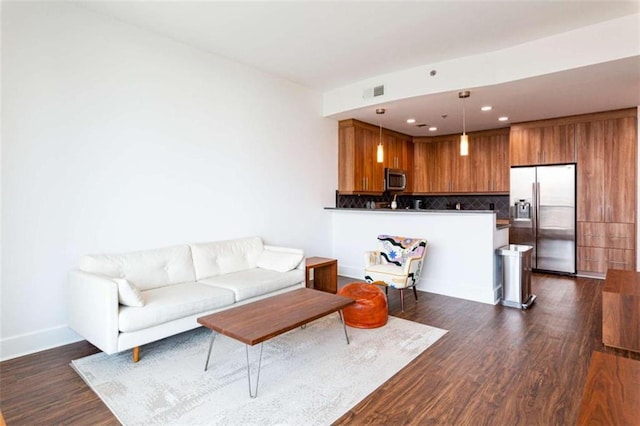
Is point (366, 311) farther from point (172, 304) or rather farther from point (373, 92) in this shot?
point (373, 92)

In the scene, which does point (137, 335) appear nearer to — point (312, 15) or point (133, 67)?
point (133, 67)

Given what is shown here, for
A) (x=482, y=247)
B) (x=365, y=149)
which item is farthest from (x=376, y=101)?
(x=482, y=247)

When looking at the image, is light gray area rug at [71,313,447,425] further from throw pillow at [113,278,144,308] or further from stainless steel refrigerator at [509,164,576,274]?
stainless steel refrigerator at [509,164,576,274]

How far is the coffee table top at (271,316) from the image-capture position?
2314mm

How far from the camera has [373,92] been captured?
197 inches

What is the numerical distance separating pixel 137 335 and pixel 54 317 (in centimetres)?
99

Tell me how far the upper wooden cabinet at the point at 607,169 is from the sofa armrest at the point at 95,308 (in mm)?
6614

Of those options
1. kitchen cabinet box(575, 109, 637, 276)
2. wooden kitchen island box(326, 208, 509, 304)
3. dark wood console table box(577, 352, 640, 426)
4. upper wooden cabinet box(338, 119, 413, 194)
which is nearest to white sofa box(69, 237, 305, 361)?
wooden kitchen island box(326, 208, 509, 304)

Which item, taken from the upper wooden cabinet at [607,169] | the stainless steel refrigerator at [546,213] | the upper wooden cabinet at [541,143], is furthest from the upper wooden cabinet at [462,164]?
the upper wooden cabinet at [607,169]

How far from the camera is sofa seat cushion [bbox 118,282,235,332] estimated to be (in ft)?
8.77

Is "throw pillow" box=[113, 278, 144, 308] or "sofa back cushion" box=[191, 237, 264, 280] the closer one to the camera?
"throw pillow" box=[113, 278, 144, 308]

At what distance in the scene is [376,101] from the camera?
4.98 metres

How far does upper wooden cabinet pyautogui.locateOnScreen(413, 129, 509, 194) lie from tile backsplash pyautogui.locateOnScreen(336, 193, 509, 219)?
12.5 inches

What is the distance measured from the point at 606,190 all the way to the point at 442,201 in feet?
10.2
